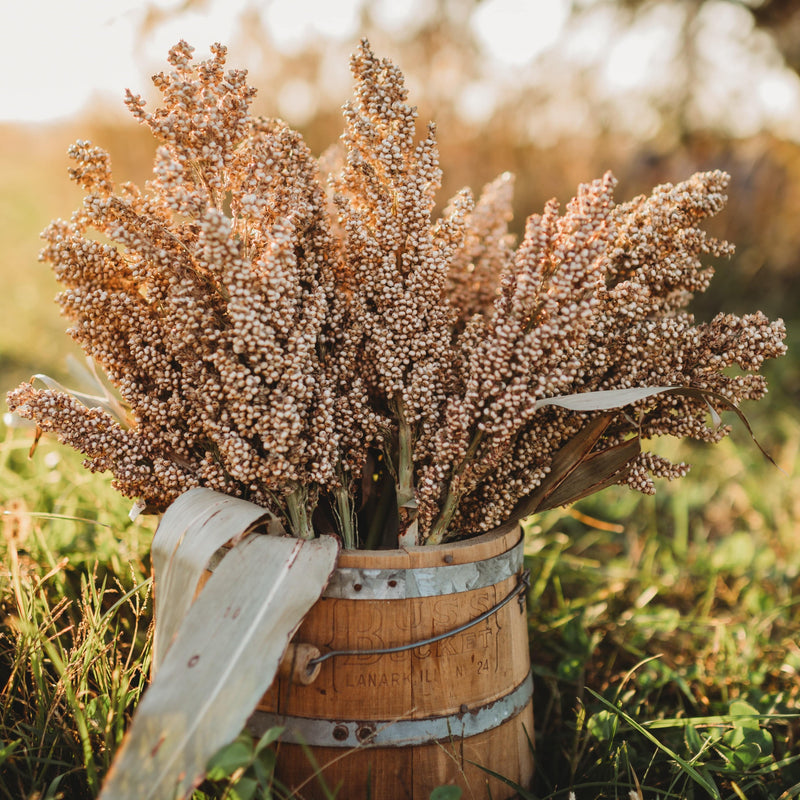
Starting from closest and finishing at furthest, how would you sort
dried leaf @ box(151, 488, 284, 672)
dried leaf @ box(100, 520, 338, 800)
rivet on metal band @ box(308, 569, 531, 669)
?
dried leaf @ box(100, 520, 338, 800)
dried leaf @ box(151, 488, 284, 672)
rivet on metal band @ box(308, 569, 531, 669)

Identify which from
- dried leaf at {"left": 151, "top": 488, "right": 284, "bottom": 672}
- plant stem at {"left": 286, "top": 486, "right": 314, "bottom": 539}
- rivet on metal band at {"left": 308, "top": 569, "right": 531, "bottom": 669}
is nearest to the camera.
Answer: dried leaf at {"left": 151, "top": 488, "right": 284, "bottom": 672}

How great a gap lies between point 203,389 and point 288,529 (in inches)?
13.7

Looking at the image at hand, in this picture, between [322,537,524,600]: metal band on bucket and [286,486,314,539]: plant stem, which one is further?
[286,486,314,539]: plant stem

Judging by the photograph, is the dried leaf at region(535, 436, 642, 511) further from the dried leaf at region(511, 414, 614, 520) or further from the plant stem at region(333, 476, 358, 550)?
the plant stem at region(333, 476, 358, 550)

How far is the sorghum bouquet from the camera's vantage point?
1282 mm

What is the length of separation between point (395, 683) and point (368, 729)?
0.32 ft

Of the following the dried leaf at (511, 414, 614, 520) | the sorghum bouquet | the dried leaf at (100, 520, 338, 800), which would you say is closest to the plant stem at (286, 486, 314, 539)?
the sorghum bouquet

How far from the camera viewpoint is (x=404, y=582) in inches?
50.8

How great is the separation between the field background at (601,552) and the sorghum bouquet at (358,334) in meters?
0.43

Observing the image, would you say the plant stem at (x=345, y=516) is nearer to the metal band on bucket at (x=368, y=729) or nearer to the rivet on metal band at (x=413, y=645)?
the rivet on metal band at (x=413, y=645)

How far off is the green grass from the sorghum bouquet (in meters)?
0.45

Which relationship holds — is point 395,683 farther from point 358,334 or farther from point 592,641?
point 592,641

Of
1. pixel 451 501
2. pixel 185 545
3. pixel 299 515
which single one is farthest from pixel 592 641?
pixel 185 545

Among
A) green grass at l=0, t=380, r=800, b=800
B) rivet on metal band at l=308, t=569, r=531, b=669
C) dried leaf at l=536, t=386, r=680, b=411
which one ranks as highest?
dried leaf at l=536, t=386, r=680, b=411
